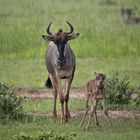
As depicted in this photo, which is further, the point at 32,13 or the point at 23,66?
the point at 32,13

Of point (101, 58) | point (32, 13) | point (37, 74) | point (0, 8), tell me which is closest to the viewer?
point (37, 74)

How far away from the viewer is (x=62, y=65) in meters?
14.3

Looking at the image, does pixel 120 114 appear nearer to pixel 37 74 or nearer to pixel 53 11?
pixel 37 74

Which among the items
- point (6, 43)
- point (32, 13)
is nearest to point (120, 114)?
point (6, 43)

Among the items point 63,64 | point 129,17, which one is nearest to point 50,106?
point 63,64

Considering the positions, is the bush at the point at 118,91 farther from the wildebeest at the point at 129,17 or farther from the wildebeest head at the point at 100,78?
the wildebeest at the point at 129,17

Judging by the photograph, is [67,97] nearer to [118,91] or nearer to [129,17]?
A: [118,91]

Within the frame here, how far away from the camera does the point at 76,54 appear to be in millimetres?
23094

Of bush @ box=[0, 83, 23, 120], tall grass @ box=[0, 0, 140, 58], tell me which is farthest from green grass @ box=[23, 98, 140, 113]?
tall grass @ box=[0, 0, 140, 58]

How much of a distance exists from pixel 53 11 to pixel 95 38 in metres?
9.25

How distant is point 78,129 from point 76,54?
415 inches

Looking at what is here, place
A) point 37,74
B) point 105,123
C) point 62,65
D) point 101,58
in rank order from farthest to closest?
1. point 101,58
2. point 37,74
3. point 62,65
4. point 105,123

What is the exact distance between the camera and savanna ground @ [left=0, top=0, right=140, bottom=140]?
42.3 ft

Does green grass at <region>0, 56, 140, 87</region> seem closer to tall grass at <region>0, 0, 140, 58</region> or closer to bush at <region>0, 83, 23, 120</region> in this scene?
tall grass at <region>0, 0, 140, 58</region>
